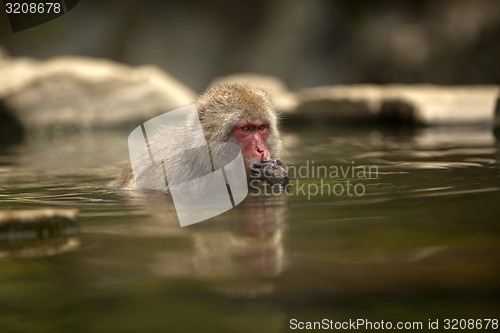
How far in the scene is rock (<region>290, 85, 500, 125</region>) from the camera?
30.7 feet

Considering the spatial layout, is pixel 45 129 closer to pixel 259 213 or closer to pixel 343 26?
pixel 343 26

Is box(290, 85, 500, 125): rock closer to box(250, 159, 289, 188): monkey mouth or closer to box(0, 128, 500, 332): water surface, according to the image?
box(0, 128, 500, 332): water surface

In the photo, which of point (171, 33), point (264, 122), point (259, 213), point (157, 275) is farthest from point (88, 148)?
point (171, 33)

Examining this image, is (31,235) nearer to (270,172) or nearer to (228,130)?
(270,172)

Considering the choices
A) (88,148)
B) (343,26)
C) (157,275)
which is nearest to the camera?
(157,275)

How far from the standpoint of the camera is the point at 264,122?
4.21 metres

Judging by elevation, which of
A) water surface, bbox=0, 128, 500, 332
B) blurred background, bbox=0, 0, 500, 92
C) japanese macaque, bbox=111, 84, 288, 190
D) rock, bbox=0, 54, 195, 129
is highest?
blurred background, bbox=0, 0, 500, 92

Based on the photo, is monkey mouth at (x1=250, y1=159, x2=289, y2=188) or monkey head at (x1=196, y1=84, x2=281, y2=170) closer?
monkey mouth at (x1=250, y1=159, x2=289, y2=188)

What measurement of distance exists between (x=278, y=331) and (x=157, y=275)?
0.57 metres

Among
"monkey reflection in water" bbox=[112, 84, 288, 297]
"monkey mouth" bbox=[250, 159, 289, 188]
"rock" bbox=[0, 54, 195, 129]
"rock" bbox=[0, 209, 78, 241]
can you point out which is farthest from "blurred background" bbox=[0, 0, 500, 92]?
"rock" bbox=[0, 209, 78, 241]

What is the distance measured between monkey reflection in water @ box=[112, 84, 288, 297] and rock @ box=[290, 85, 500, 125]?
5.43m

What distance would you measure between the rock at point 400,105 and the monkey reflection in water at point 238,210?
5426mm

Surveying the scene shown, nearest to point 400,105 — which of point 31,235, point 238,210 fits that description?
point 238,210

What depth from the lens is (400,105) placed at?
9539mm
